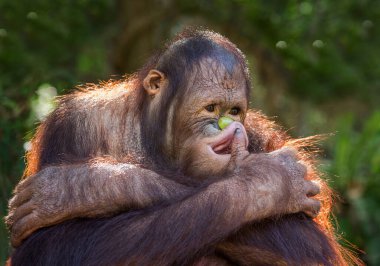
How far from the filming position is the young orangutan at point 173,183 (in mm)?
4344

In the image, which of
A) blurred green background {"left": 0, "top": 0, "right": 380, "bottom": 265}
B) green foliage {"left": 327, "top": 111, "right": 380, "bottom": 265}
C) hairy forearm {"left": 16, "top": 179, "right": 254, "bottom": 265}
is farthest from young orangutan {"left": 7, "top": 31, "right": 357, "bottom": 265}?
blurred green background {"left": 0, "top": 0, "right": 380, "bottom": 265}

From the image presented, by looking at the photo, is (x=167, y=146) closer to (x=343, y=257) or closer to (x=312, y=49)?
(x=343, y=257)

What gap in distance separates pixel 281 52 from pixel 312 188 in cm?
783

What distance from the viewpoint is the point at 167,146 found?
5.06 meters

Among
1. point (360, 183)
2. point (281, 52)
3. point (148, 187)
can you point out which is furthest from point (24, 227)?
point (281, 52)

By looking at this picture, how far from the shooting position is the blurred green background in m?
9.89

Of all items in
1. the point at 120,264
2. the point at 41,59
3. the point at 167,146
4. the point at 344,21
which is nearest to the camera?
the point at 120,264

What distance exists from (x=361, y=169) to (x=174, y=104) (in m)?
5.35

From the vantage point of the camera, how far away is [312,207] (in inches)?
182

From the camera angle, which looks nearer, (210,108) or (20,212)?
(20,212)

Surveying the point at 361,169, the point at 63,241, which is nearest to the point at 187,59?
the point at 63,241

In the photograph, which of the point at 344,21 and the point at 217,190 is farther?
the point at 344,21

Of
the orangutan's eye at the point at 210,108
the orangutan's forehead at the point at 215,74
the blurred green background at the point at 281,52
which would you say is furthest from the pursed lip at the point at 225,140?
the blurred green background at the point at 281,52

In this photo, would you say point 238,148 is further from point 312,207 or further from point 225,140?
point 312,207
